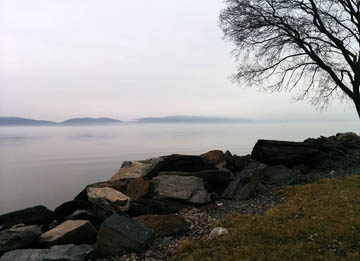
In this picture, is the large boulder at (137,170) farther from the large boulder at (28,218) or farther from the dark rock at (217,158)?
the large boulder at (28,218)

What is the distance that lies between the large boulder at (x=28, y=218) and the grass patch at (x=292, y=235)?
7.10 m

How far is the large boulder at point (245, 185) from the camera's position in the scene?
12.6 meters

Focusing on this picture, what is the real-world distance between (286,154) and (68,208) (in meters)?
11.7

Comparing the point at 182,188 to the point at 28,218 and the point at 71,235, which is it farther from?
the point at 28,218

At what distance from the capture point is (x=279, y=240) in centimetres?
778

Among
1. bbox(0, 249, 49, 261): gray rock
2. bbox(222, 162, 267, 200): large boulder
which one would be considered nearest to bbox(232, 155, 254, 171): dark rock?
bbox(222, 162, 267, 200): large boulder

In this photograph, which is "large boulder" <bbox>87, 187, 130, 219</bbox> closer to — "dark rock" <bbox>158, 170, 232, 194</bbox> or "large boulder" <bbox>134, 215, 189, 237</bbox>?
"large boulder" <bbox>134, 215, 189, 237</bbox>

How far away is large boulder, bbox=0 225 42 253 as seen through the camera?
9.13 m

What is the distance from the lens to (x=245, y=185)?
12.8 metres

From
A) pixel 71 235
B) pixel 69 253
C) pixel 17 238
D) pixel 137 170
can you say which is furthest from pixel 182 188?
pixel 17 238

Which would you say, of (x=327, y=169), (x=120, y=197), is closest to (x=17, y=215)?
(x=120, y=197)

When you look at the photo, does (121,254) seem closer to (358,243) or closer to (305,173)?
(358,243)

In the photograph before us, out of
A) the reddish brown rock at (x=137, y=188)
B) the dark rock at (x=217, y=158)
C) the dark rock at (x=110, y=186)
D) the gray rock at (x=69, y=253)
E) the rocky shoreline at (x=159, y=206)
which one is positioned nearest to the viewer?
the gray rock at (x=69, y=253)

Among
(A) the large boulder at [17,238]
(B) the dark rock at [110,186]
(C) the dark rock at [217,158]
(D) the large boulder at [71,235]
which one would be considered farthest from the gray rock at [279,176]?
(A) the large boulder at [17,238]
